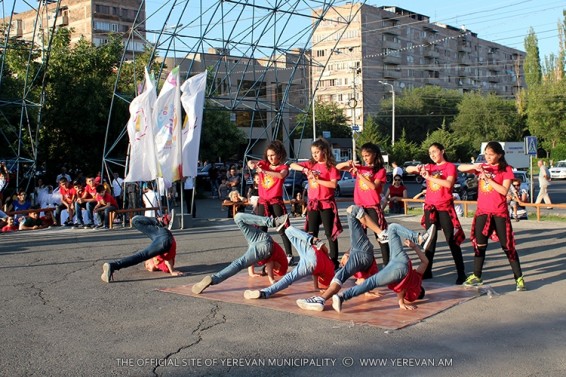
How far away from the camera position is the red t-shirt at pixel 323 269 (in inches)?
297

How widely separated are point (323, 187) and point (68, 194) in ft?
35.6

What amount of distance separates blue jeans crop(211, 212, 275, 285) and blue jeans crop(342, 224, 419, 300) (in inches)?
56.3

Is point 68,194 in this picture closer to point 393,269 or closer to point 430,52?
point 393,269

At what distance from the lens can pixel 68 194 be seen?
17.8 meters

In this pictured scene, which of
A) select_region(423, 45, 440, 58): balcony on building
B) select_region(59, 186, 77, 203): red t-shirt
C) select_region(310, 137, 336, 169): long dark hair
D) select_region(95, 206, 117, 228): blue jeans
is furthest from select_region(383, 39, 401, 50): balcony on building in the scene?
select_region(310, 137, 336, 169): long dark hair

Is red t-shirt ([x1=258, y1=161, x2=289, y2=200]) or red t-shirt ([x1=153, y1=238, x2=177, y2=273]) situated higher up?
red t-shirt ([x1=258, y1=161, x2=289, y2=200])

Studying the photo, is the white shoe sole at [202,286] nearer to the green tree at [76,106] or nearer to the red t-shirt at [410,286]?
the red t-shirt at [410,286]

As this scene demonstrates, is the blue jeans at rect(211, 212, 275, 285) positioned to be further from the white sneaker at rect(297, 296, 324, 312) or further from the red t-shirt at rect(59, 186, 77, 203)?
the red t-shirt at rect(59, 186, 77, 203)

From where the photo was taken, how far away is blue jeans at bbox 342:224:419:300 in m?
6.85

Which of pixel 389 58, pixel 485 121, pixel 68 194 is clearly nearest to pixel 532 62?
pixel 485 121

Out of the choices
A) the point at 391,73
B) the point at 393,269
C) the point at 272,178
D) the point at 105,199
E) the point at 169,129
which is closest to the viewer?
the point at 393,269

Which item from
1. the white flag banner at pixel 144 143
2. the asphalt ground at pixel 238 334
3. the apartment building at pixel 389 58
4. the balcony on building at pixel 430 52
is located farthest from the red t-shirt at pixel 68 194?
the balcony on building at pixel 430 52

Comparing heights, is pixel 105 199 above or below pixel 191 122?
below

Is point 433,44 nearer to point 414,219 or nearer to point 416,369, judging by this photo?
point 414,219
